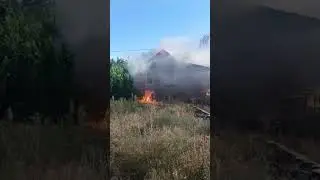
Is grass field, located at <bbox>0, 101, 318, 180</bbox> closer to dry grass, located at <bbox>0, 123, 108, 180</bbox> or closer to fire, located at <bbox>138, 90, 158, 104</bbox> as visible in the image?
dry grass, located at <bbox>0, 123, 108, 180</bbox>

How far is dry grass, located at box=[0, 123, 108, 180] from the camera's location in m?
4.44

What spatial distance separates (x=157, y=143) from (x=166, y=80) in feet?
2.98

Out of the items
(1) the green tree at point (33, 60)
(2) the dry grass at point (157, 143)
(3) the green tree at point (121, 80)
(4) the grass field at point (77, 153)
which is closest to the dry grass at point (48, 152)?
(4) the grass field at point (77, 153)

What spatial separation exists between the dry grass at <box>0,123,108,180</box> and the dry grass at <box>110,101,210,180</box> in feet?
1.84

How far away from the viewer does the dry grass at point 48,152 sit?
444 cm

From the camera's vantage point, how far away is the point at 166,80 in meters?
5.83

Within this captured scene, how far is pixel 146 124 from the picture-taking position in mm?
6059

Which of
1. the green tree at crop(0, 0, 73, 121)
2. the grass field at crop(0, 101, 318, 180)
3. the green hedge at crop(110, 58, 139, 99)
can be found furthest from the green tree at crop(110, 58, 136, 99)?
the grass field at crop(0, 101, 318, 180)

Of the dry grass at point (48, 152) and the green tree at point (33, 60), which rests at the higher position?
the green tree at point (33, 60)

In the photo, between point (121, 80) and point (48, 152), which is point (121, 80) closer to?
point (121, 80)

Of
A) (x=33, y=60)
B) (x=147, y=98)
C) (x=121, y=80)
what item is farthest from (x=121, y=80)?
(x=33, y=60)

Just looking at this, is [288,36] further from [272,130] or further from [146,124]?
[146,124]

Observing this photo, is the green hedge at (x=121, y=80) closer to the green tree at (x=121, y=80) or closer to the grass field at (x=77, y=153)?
the green tree at (x=121, y=80)

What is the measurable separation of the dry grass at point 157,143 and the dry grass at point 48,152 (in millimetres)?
561
